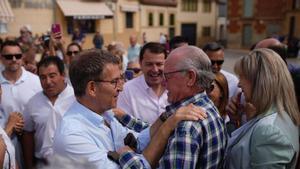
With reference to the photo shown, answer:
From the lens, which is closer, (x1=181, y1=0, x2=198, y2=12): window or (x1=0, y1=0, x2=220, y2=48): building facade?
(x1=0, y1=0, x2=220, y2=48): building facade

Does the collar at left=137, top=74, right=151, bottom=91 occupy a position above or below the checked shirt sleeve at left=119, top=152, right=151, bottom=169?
above

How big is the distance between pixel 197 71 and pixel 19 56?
287cm

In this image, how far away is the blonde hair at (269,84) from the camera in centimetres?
200

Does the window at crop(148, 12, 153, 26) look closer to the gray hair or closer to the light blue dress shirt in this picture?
the light blue dress shirt

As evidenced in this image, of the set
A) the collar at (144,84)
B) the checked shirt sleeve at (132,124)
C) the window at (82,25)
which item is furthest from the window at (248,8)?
the checked shirt sleeve at (132,124)

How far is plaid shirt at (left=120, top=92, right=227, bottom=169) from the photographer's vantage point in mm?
1758

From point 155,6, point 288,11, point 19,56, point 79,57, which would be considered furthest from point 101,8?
point 79,57

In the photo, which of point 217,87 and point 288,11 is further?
point 288,11

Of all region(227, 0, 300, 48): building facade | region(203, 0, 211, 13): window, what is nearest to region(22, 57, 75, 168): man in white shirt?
region(227, 0, 300, 48): building facade

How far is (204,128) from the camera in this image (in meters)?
1.80

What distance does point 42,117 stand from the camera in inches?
131

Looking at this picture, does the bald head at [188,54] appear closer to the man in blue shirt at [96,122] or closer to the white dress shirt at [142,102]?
the man in blue shirt at [96,122]

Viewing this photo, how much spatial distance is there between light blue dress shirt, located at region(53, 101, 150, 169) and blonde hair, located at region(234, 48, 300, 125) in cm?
69

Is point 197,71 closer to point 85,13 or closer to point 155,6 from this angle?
point 85,13
